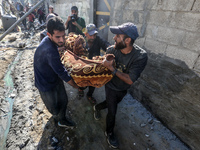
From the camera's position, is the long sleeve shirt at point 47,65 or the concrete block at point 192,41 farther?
the concrete block at point 192,41

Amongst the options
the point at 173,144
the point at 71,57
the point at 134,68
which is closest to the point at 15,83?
the point at 71,57

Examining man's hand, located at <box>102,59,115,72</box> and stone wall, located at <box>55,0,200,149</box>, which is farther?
stone wall, located at <box>55,0,200,149</box>

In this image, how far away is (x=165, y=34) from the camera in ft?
7.54

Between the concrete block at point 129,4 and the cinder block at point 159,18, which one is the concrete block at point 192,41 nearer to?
the cinder block at point 159,18

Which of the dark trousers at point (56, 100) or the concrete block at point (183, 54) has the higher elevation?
the concrete block at point (183, 54)

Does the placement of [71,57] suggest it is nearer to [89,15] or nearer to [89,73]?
[89,73]

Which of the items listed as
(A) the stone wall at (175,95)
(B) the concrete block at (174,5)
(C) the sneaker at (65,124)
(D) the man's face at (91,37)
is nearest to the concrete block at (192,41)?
(A) the stone wall at (175,95)

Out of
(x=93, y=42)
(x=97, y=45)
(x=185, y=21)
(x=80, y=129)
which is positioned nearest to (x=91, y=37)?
(x=93, y=42)

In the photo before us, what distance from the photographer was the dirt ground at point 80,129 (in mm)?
2227

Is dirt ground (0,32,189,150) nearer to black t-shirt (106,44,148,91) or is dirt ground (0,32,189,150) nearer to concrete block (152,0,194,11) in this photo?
black t-shirt (106,44,148,91)

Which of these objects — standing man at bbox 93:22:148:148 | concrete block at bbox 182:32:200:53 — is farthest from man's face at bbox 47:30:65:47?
concrete block at bbox 182:32:200:53

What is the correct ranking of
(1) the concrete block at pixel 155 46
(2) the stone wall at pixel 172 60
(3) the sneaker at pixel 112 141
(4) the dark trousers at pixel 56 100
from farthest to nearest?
(1) the concrete block at pixel 155 46, (3) the sneaker at pixel 112 141, (4) the dark trousers at pixel 56 100, (2) the stone wall at pixel 172 60

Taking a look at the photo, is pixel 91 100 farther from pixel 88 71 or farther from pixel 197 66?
pixel 197 66

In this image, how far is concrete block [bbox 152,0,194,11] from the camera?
189 centimetres
